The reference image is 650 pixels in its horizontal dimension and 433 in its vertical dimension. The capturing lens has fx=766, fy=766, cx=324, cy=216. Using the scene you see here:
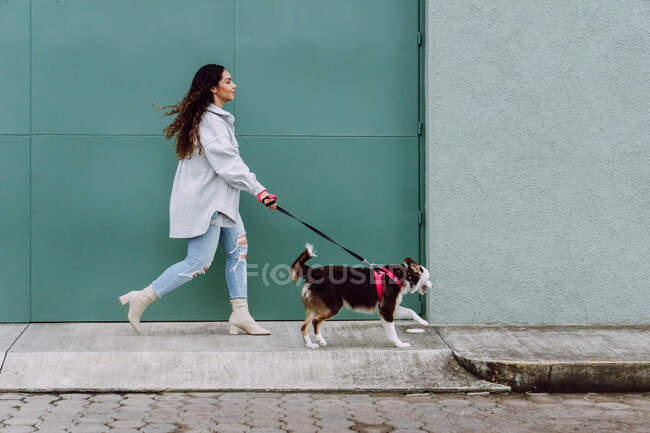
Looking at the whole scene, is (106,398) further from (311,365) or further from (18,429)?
(311,365)

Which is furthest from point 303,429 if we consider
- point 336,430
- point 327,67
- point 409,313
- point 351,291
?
point 327,67

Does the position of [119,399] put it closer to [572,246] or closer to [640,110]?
[572,246]

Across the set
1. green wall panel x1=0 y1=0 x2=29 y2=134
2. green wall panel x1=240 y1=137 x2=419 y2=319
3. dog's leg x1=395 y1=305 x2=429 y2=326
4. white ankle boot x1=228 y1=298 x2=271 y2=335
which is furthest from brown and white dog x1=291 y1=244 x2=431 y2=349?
green wall panel x1=0 y1=0 x2=29 y2=134

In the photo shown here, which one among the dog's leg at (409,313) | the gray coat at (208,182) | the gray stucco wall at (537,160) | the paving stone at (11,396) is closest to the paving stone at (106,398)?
the paving stone at (11,396)

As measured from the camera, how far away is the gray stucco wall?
6.41 meters

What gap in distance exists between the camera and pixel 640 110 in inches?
257

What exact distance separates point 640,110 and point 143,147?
422 centimetres

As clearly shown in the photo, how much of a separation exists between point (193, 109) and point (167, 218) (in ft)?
3.34

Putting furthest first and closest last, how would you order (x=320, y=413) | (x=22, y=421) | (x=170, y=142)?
1. (x=170, y=142)
2. (x=320, y=413)
3. (x=22, y=421)

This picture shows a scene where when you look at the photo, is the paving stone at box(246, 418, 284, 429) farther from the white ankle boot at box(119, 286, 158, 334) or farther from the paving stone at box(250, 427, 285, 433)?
the white ankle boot at box(119, 286, 158, 334)

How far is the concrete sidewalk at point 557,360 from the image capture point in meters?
5.28

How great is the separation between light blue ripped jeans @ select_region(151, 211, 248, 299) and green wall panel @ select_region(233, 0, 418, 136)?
3.21 feet

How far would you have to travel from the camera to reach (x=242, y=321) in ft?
19.7

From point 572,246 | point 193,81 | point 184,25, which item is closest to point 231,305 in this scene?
point 193,81
